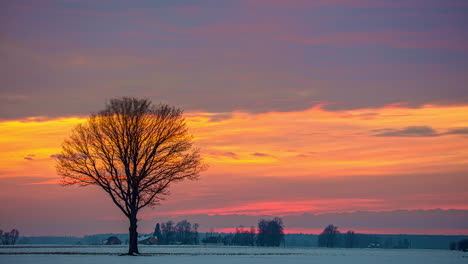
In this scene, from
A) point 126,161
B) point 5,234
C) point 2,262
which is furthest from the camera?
point 5,234

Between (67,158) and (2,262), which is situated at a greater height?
(67,158)

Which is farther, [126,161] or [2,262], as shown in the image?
[126,161]

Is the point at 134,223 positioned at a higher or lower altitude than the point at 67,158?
lower

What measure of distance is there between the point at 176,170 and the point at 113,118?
358 inches

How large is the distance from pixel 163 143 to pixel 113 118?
620 cm

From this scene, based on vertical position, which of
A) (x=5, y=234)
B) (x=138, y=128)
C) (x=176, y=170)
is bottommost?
(x=5, y=234)

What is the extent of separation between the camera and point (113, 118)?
6550 cm

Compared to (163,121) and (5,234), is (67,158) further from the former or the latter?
(5,234)

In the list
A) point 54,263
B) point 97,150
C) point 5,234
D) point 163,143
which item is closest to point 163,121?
point 163,143

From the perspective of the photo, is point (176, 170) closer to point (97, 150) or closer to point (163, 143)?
point (163, 143)

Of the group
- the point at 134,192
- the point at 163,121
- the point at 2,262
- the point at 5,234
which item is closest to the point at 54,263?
the point at 2,262

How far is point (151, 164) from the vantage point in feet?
217

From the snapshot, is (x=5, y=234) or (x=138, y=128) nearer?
(x=138, y=128)

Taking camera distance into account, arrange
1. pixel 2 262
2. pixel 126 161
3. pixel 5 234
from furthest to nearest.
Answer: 1. pixel 5 234
2. pixel 126 161
3. pixel 2 262
